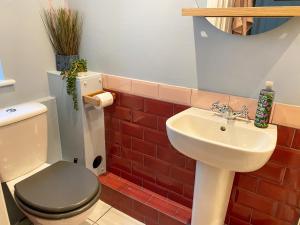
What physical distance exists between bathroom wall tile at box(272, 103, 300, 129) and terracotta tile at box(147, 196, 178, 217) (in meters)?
0.88

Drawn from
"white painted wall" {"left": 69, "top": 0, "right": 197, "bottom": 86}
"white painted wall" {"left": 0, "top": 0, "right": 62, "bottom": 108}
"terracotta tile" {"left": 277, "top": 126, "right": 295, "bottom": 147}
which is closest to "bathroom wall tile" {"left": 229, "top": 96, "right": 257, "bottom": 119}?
"terracotta tile" {"left": 277, "top": 126, "right": 295, "bottom": 147}

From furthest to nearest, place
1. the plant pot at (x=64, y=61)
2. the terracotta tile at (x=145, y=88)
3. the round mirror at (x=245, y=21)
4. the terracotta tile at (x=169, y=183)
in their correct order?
the plant pot at (x=64, y=61), the terracotta tile at (x=169, y=183), the terracotta tile at (x=145, y=88), the round mirror at (x=245, y=21)

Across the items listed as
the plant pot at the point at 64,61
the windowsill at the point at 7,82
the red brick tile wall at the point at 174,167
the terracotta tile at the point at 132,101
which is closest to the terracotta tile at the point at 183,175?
the red brick tile wall at the point at 174,167

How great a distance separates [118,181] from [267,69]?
133cm

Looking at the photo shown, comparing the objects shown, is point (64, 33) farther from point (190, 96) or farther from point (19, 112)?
point (190, 96)

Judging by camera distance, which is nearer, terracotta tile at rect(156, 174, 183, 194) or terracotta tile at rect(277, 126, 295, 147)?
terracotta tile at rect(277, 126, 295, 147)

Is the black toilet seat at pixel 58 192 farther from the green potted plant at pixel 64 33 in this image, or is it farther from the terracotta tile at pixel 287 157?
the terracotta tile at pixel 287 157

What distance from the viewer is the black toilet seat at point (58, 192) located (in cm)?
120

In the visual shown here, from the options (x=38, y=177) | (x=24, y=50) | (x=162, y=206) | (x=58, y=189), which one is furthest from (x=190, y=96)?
(x=24, y=50)

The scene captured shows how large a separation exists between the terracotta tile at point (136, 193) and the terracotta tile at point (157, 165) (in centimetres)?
21

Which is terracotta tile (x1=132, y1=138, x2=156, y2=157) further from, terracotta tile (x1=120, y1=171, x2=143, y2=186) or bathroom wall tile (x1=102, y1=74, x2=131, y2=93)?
bathroom wall tile (x1=102, y1=74, x2=131, y2=93)

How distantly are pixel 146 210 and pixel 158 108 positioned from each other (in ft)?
2.39

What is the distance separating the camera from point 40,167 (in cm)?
156

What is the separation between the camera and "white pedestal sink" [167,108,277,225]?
962mm
